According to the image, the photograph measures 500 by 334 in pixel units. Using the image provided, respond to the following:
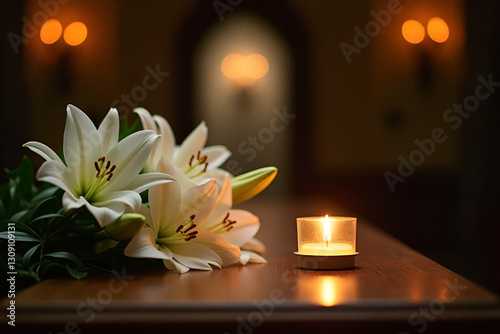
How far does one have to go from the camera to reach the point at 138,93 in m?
6.82

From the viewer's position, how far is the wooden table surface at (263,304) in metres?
0.61

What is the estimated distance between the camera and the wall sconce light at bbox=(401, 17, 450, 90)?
6.55m

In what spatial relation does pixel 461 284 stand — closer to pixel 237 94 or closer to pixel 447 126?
pixel 447 126

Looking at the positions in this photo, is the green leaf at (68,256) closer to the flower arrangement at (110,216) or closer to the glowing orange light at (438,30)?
the flower arrangement at (110,216)

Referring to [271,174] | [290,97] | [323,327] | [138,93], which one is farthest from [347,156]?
[323,327]

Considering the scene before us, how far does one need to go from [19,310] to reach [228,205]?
0.43 metres

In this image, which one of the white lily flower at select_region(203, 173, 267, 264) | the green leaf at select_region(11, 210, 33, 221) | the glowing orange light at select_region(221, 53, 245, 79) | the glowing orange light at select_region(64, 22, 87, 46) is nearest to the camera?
the green leaf at select_region(11, 210, 33, 221)

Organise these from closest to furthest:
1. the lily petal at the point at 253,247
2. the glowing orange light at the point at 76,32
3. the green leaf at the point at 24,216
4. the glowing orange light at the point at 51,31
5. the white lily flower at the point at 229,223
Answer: the green leaf at the point at 24,216 < the white lily flower at the point at 229,223 < the lily petal at the point at 253,247 < the glowing orange light at the point at 51,31 < the glowing orange light at the point at 76,32

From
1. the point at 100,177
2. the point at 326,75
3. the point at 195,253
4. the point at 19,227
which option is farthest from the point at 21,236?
the point at 326,75

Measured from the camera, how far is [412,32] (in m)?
6.59

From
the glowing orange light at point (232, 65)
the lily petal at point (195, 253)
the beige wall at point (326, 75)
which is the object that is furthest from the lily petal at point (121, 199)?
the glowing orange light at point (232, 65)

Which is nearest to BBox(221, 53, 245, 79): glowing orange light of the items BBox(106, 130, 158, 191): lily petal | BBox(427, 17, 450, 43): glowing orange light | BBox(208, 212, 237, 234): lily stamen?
BBox(427, 17, 450, 43): glowing orange light

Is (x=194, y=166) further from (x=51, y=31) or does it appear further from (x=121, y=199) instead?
(x=51, y=31)

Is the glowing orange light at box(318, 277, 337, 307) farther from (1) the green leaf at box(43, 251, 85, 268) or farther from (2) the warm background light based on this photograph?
(2) the warm background light
